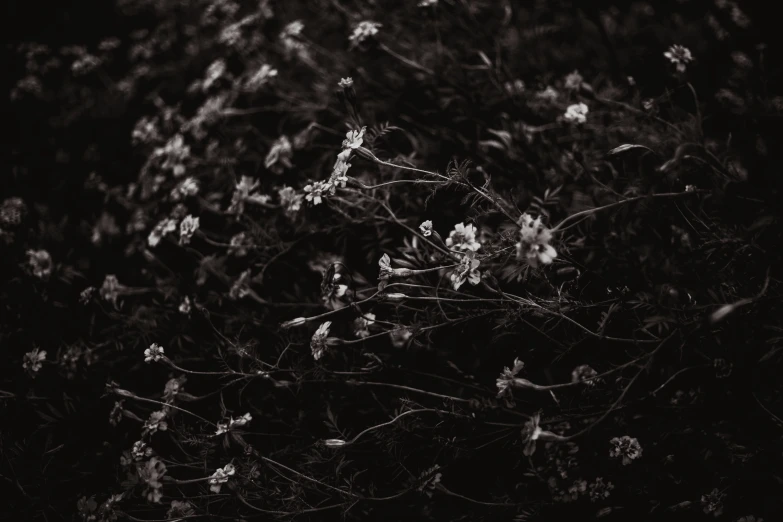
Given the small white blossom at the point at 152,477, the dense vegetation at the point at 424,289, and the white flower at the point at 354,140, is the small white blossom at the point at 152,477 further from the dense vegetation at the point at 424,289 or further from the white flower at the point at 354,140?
the white flower at the point at 354,140

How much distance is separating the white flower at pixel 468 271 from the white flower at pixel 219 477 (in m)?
0.95

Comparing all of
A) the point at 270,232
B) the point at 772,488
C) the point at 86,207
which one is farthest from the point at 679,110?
the point at 86,207

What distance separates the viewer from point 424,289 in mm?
2021

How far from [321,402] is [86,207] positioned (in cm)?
211

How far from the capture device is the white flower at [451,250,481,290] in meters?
1.60

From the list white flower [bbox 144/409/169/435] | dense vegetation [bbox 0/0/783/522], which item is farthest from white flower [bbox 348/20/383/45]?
white flower [bbox 144/409/169/435]

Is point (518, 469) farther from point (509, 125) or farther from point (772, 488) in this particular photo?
point (509, 125)

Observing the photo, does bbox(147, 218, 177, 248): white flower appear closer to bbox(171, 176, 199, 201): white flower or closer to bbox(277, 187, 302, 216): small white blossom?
bbox(171, 176, 199, 201): white flower

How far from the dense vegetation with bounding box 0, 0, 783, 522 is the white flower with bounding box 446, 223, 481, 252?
0.01 m

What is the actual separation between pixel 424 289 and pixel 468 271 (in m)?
0.43

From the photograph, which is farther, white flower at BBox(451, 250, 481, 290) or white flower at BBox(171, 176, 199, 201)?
white flower at BBox(171, 176, 199, 201)

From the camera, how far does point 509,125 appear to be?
258cm

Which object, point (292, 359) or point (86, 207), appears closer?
point (292, 359)

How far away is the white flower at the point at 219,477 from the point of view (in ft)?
5.63
